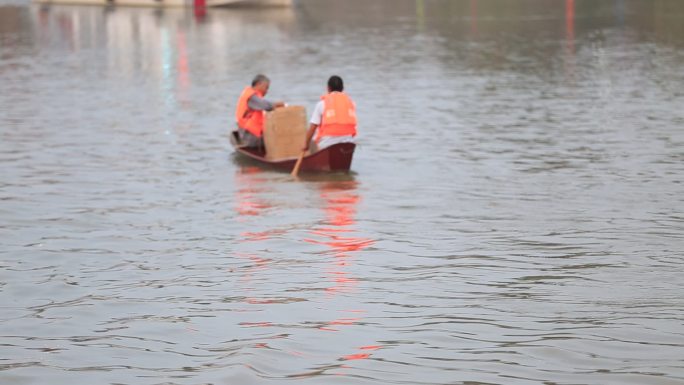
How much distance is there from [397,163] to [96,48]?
31519 millimetres

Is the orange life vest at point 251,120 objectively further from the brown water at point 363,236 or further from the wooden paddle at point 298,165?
the wooden paddle at point 298,165

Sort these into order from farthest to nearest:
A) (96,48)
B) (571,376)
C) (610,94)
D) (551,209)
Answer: (96,48)
(610,94)
(551,209)
(571,376)

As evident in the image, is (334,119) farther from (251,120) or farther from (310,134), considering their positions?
(251,120)

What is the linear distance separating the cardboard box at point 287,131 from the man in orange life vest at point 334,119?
1.05 m

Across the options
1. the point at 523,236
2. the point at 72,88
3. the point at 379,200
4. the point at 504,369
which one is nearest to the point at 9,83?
the point at 72,88

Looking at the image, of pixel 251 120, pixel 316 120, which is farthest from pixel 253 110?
pixel 316 120

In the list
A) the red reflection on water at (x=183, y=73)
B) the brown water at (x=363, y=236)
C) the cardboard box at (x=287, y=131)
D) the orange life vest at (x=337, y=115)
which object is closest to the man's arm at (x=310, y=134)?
the orange life vest at (x=337, y=115)


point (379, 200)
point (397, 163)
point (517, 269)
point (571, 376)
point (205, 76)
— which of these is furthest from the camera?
point (205, 76)

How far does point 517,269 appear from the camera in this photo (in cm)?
1432

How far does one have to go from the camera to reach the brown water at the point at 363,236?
37.2 ft

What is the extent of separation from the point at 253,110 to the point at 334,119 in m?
2.47

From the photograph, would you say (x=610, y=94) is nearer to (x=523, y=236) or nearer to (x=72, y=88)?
(x=72, y=88)

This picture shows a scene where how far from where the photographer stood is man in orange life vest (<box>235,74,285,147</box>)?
22.7 metres

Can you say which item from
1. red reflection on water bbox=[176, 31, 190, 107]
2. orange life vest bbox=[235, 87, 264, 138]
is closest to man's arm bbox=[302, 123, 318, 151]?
orange life vest bbox=[235, 87, 264, 138]
